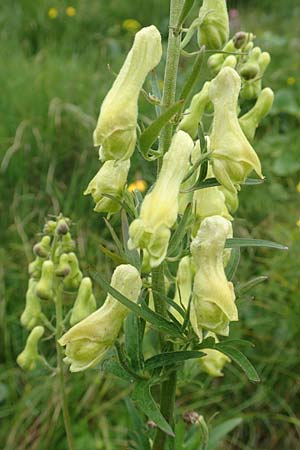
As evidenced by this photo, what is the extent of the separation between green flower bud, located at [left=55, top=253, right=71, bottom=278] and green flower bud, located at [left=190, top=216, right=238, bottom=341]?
19.5 inches

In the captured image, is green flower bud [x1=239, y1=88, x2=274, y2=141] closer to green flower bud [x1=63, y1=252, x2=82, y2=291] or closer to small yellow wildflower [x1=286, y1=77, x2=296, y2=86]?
green flower bud [x1=63, y1=252, x2=82, y2=291]

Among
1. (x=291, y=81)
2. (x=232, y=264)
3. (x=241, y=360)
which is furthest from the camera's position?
(x=291, y=81)

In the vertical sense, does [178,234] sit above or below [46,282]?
above

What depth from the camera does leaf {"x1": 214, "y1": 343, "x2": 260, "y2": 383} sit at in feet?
3.39

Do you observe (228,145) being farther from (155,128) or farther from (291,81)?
(291,81)

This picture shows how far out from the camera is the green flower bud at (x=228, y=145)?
1.02 meters

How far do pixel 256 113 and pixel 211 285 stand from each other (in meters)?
0.52

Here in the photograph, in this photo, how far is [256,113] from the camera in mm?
1405

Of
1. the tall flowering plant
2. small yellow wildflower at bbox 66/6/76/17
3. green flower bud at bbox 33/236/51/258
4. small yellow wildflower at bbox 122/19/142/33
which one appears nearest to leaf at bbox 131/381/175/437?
the tall flowering plant

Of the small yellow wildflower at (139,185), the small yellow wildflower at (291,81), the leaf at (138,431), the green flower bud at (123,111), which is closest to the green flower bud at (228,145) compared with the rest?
the green flower bud at (123,111)

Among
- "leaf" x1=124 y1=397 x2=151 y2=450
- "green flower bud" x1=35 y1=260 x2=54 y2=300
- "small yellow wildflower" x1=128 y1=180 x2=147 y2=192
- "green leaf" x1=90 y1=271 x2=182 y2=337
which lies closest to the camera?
"green leaf" x1=90 y1=271 x2=182 y2=337

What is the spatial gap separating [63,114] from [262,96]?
6.50 ft

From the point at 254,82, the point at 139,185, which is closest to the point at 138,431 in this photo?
the point at 254,82

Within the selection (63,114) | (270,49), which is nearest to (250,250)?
(63,114)
